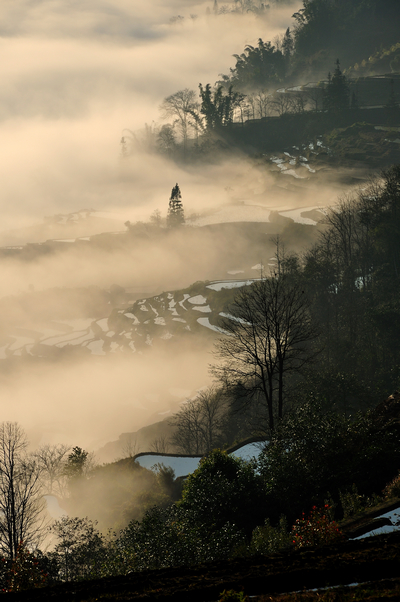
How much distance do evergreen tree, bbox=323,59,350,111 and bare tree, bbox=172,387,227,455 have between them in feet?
338

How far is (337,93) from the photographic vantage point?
128375mm

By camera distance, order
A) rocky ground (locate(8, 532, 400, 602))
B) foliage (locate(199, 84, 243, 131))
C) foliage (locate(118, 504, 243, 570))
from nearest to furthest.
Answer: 1. rocky ground (locate(8, 532, 400, 602))
2. foliage (locate(118, 504, 243, 570))
3. foliage (locate(199, 84, 243, 131))

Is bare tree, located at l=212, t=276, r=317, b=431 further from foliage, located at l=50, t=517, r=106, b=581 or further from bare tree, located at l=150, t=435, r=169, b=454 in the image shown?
bare tree, located at l=150, t=435, r=169, b=454

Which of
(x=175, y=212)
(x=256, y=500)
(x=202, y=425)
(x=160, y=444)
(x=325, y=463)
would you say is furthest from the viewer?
(x=175, y=212)

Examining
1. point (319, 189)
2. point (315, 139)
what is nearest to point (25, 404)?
point (319, 189)

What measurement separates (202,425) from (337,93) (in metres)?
108

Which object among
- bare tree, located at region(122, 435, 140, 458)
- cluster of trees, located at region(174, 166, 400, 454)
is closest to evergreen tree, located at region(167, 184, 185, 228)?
cluster of trees, located at region(174, 166, 400, 454)

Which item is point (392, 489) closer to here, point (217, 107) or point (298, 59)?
point (217, 107)

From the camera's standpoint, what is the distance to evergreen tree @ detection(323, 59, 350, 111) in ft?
415

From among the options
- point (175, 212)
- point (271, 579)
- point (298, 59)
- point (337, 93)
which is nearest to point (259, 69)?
point (298, 59)

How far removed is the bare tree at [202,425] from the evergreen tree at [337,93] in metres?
103

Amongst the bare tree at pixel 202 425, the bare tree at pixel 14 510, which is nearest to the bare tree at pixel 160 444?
the bare tree at pixel 202 425

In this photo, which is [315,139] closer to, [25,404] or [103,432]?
[103,432]

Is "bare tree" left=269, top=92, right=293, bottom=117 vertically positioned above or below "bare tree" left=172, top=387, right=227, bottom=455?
above
